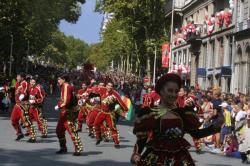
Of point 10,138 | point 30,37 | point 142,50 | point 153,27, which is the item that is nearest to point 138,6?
point 153,27

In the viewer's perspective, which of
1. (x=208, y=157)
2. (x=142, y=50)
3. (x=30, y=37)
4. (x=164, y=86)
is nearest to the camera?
(x=164, y=86)

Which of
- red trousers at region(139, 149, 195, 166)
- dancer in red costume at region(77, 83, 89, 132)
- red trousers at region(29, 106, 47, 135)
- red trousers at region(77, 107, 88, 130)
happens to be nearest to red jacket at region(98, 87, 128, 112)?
red trousers at region(29, 106, 47, 135)

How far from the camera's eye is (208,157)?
16.0m

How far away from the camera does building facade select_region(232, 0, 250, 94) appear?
37.0 m

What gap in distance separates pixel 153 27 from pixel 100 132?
4663 cm

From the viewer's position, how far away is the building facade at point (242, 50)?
121 feet

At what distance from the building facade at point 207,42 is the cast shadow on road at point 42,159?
89.8ft

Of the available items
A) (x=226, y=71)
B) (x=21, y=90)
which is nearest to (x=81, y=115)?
(x=21, y=90)

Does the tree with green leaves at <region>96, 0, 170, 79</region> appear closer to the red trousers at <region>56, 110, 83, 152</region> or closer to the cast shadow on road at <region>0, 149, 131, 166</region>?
the red trousers at <region>56, 110, 83, 152</region>

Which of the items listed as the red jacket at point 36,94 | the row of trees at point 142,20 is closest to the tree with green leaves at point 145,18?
the row of trees at point 142,20

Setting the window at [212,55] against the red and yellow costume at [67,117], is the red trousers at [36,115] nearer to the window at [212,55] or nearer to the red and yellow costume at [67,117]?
the red and yellow costume at [67,117]

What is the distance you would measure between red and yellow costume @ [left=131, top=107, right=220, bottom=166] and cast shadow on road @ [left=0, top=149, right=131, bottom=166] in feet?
20.5

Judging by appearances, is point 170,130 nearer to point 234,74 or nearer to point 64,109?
point 64,109

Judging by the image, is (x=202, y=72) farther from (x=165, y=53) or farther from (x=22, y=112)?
(x=22, y=112)
